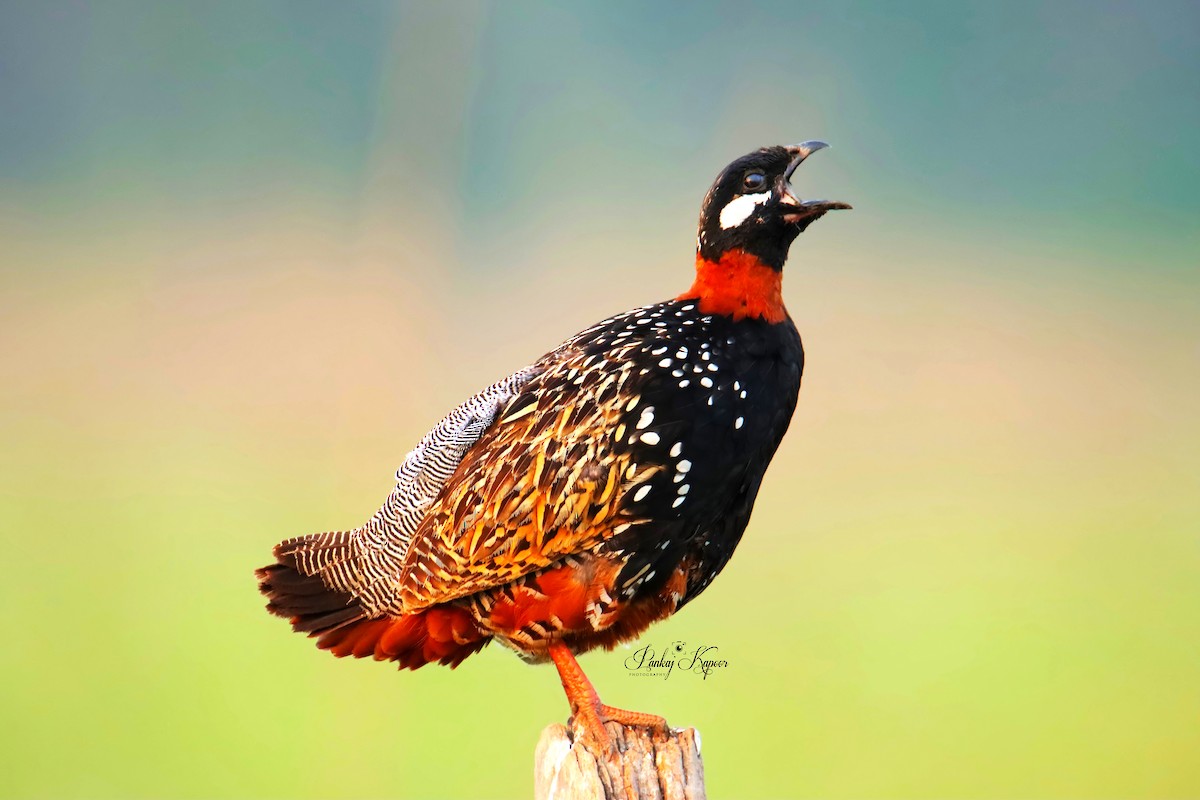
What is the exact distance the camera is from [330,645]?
3852 mm

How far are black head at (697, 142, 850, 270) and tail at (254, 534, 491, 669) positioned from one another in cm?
148

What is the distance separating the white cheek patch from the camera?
3.59 metres

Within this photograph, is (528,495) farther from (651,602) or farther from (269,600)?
(269,600)

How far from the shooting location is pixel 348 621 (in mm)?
3789

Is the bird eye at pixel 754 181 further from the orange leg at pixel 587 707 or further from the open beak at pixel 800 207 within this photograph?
the orange leg at pixel 587 707

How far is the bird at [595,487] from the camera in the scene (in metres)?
3.44

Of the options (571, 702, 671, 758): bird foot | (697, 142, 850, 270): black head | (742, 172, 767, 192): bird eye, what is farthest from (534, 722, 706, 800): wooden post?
(742, 172, 767, 192): bird eye

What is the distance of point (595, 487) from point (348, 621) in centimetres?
102

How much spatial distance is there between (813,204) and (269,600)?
221 cm

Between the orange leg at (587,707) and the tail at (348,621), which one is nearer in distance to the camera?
the orange leg at (587,707)

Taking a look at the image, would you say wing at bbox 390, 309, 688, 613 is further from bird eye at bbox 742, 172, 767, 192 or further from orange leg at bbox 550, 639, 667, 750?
bird eye at bbox 742, 172, 767, 192

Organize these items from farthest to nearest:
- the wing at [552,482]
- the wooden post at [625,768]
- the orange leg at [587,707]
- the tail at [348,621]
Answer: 1. the tail at [348,621]
2. the orange leg at [587,707]
3. the wing at [552,482]
4. the wooden post at [625,768]

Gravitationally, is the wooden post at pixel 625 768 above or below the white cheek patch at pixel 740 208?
below

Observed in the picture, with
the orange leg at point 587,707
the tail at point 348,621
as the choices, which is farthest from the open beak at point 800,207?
the tail at point 348,621
